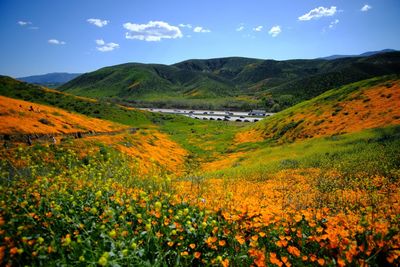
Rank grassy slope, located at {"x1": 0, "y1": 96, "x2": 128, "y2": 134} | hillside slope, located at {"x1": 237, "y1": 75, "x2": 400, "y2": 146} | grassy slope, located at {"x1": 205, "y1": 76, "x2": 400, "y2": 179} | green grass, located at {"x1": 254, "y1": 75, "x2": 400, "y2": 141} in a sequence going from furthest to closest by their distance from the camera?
green grass, located at {"x1": 254, "y1": 75, "x2": 400, "y2": 141}, hillside slope, located at {"x1": 237, "y1": 75, "x2": 400, "y2": 146}, grassy slope, located at {"x1": 0, "y1": 96, "x2": 128, "y2": 134}, grassy slope, located at {"x1": 205, "y1": 76, "x2": 400, "y2": 179}

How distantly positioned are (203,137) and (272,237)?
189 feet

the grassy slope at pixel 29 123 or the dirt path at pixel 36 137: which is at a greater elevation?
the grassy slope at pixel 29 123

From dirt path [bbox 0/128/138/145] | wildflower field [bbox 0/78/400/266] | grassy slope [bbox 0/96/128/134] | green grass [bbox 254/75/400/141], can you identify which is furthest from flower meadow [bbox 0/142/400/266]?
green grass [bbox 254/75/400/141]

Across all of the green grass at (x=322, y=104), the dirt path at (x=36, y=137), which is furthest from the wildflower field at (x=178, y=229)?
the green grass at (x=322, y=104)

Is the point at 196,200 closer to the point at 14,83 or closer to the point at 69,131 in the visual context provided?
the point at 69,131

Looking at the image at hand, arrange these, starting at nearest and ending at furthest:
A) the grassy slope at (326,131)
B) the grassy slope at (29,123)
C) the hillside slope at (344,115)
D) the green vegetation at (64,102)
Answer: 1. the grassy slope at (326,131)
2. the grassy slope at (29,123)
3. the hillside slope at (344,115)
4. the green vegetation at (64,102)

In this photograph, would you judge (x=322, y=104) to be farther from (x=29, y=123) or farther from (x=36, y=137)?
(x=29, y=123)

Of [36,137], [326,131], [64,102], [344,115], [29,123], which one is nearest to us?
[36,137]

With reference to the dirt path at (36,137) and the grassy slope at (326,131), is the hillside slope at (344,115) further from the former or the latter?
the dirt path at (36,137)

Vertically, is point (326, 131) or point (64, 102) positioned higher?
point (64, 102)

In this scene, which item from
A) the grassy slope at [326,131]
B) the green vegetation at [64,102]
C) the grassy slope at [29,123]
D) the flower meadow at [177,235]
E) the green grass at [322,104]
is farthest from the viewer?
the green vegetation at [64,102]

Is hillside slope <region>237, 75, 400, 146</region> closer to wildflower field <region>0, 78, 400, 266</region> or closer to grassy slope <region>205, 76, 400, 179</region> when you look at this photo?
grassy slope <region>205, 76, 400, 179</region>

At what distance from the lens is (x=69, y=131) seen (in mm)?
29062

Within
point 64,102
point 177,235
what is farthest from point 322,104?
point 64,102
